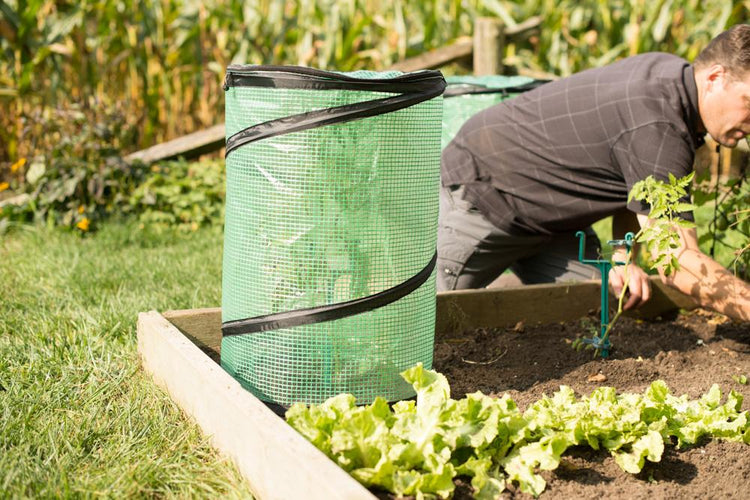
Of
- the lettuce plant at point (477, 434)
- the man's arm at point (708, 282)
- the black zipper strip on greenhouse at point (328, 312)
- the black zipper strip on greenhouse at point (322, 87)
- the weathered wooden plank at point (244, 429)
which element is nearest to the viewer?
the weathered wooden plank at point (244, 429)

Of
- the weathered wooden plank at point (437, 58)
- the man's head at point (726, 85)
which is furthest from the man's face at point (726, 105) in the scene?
the weathered wooden plank at point (437, 58)

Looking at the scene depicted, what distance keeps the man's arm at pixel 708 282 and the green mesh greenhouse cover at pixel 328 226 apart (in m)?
0.94

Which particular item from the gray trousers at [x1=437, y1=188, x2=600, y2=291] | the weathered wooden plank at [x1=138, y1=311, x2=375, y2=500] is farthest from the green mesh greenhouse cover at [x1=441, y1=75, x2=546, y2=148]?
the weathered wooden plank at [x1=138, y1=311, x2=375, y2=500]

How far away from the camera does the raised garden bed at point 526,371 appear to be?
1.86 m

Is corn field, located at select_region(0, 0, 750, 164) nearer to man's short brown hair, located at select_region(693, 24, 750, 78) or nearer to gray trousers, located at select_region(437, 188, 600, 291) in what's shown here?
gray trousers, located at select_region(437, 188, 600, 291)

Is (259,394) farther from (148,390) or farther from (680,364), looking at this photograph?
(680,364)

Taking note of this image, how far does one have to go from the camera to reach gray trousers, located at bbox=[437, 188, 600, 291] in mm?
3684

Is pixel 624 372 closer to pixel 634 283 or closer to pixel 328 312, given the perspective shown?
pixel 634 283

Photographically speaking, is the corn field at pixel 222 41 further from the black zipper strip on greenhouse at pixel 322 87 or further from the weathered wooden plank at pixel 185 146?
the black zipper strip on greenhouse at pixel 322 87

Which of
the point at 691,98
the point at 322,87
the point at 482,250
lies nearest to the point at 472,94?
the point at 482,250

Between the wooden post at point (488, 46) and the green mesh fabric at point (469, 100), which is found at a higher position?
the wooden post at point (488, 46)

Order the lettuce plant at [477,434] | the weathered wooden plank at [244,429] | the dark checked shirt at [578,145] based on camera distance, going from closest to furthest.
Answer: the weathered wooden plank at [244,429], the lettuce plant at [477,434], the dark checked shirt at [578,145]

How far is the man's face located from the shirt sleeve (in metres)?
0.16

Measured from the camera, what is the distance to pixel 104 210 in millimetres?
5645
